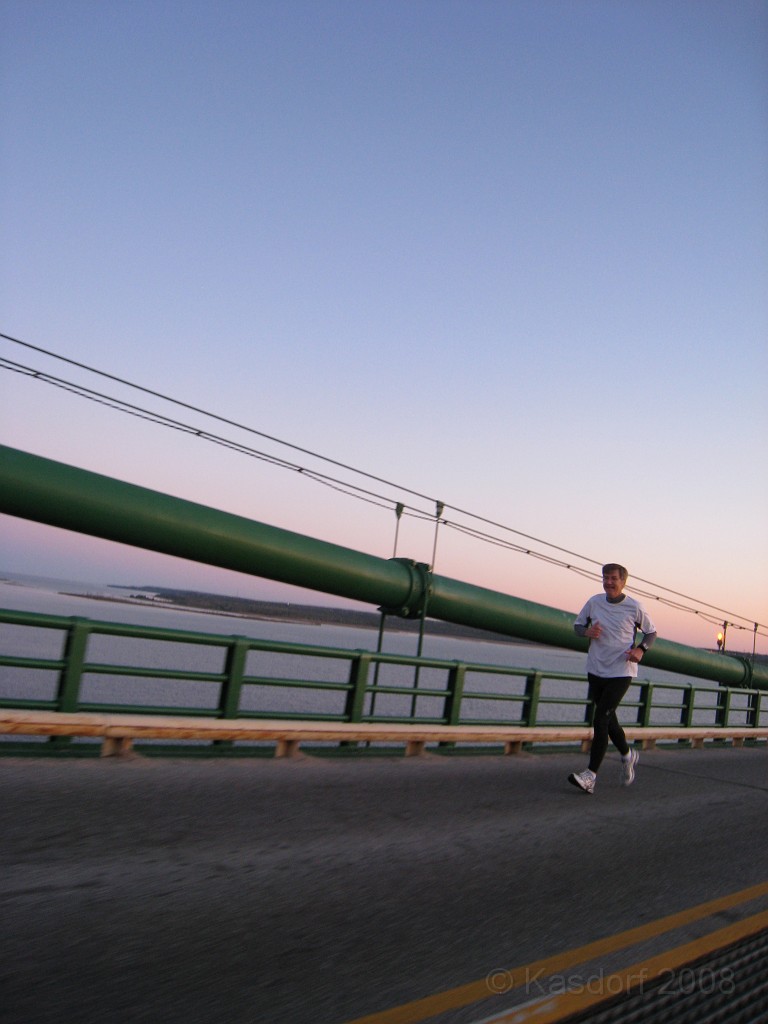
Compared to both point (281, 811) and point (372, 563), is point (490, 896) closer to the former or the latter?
point (281, 811)

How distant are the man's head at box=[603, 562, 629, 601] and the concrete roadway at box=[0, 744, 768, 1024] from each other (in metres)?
1.97

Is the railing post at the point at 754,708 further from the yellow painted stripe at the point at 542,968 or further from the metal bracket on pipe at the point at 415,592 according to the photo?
the yellow painted stripe at the point at 542,968

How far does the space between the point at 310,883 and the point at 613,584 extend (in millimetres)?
4655

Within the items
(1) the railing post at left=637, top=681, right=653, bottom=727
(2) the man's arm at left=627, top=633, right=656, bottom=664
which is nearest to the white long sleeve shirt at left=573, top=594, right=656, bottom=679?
(2) the man's arm at left=627, top=633, right=656, bottom=664

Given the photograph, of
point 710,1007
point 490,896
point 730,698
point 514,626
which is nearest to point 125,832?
point 490,896

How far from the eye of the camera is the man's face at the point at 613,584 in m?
7.94

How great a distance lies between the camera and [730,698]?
53.0 ft

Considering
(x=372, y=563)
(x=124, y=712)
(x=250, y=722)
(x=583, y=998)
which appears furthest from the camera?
(x=372, y=563)

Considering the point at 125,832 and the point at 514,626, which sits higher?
the point at 514,626

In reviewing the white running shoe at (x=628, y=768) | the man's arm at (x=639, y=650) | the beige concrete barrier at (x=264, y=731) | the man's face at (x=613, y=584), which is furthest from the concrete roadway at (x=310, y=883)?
the man's face at (x=613, y=584)

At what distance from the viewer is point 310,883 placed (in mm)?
4348

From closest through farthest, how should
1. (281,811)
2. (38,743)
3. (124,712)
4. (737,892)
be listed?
(737,892), (281,811), (38,743), (124,712)

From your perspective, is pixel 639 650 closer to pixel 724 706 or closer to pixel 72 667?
pixel 72 667

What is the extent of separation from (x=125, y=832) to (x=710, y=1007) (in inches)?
131
